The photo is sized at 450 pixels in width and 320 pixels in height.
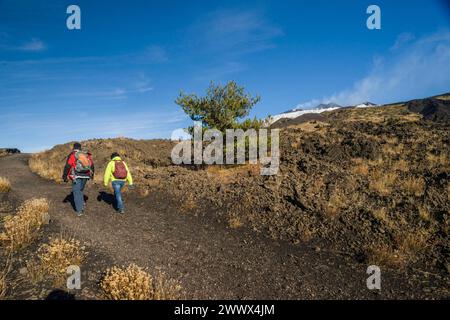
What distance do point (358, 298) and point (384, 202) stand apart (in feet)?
17.1

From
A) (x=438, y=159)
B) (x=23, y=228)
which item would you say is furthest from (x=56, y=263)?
(x=438, y=159)

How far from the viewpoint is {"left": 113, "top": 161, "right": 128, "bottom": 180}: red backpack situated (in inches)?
407

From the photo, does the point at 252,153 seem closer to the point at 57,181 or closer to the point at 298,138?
the point at 298,138

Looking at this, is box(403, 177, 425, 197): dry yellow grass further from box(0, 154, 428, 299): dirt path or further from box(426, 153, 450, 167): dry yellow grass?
box(0, 154, 428, 299): dirt path

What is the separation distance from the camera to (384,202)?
9789 mm

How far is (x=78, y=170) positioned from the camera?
993 cm

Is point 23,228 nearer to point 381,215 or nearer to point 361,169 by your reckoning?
point 381,215

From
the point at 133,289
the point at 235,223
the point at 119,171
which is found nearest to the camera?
the point at 133,289

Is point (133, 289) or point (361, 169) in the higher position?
point (361, 169)

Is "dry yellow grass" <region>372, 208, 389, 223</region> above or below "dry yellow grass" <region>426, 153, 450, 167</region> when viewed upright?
below

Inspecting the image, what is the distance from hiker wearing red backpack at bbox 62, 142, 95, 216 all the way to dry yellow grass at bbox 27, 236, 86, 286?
3.63 m

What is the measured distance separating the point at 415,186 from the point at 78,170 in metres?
12.4

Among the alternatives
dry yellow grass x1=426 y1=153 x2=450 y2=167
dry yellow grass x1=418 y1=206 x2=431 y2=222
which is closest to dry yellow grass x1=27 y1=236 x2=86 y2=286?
dry yellow grass x1=418 y1=206 x2=431 y2=222

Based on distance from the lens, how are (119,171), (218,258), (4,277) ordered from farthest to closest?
(119,171)
(218,258)
(4,277)
